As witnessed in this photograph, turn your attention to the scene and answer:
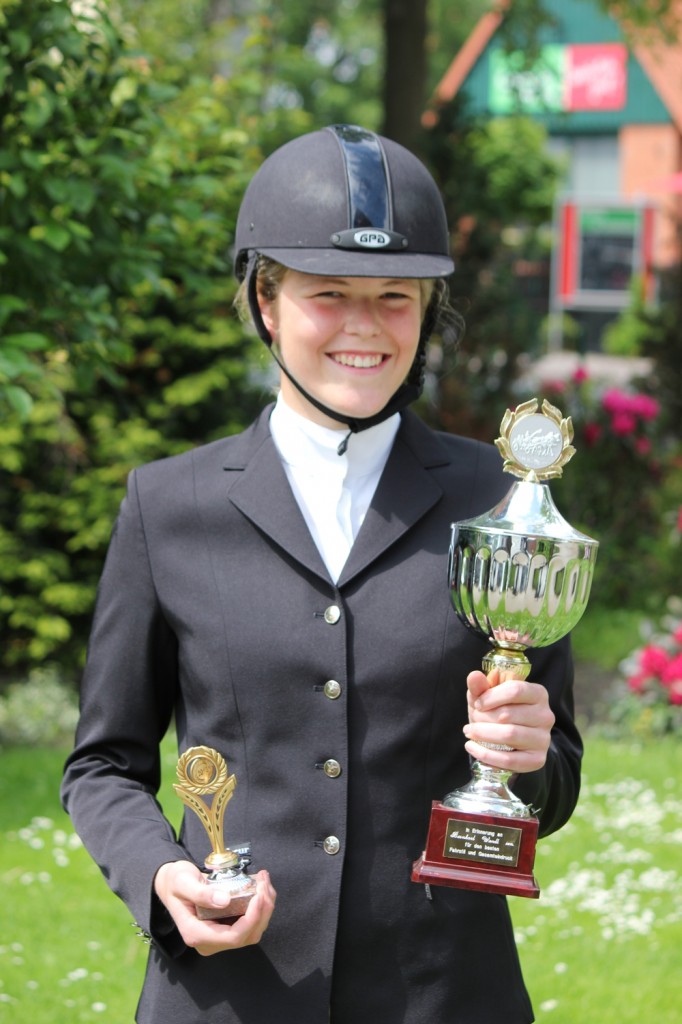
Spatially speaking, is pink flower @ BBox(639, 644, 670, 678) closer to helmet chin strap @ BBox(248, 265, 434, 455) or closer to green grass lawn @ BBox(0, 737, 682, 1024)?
green grass lawn @ BBox(0, 737, 682, 1024)

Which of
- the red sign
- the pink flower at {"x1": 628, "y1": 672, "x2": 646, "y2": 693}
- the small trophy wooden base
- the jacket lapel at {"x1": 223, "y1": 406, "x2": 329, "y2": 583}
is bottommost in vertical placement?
the pink flower at {"x1": 628, "y1": 672, "x2": 646, "y2": 693}

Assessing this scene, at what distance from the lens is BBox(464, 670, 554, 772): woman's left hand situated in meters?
1.82

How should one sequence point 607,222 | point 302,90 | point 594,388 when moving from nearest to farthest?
point 594,388, point 607,222, point 302,90

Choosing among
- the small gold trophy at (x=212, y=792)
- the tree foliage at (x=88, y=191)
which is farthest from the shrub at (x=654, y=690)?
the small gold trophy at (x=212, y=792)

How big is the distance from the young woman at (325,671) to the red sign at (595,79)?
32.9m

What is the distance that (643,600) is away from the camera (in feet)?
33.9

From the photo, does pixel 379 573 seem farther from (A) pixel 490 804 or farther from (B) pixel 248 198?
(B) pixel 248 198

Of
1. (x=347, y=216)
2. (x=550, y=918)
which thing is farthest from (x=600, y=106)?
(x=347, y=216)

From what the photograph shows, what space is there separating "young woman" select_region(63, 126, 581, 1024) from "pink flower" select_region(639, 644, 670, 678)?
17.5ft

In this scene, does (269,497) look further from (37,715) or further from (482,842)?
(37,715)

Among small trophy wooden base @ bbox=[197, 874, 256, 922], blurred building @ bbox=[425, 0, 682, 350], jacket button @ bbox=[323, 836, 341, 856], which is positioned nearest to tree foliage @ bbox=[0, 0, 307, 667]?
jacket button @ bbox=[323, 836, 341, 856]

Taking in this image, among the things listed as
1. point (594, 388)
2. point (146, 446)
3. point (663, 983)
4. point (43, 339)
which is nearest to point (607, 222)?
point (594, 388)

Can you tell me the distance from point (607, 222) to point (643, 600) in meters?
9.17

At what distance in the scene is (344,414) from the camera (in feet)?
6.95
